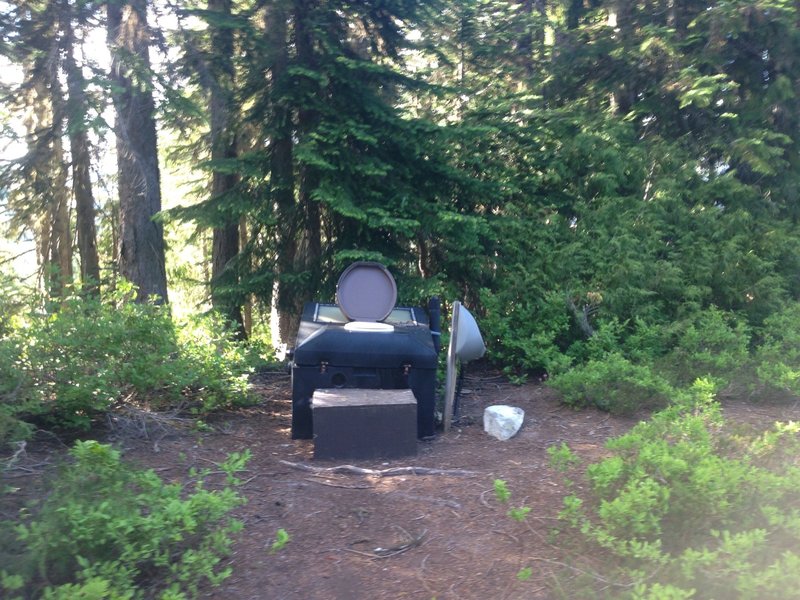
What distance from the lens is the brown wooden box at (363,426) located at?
5.79m

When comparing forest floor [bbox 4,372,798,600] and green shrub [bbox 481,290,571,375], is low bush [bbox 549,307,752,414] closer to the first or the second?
forest floor [bbox 4,372,798,600]

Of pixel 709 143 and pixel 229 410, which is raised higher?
pixel 709 143

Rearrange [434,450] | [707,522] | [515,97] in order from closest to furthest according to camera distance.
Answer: [707,522], [434,450], [515,97]

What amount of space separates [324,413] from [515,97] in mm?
7207

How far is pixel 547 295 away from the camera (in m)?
9.32

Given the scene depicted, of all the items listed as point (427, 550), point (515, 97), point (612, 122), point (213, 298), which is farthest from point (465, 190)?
point (427, 550)

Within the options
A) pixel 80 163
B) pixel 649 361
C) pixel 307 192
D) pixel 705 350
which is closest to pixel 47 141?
pixel 80 163

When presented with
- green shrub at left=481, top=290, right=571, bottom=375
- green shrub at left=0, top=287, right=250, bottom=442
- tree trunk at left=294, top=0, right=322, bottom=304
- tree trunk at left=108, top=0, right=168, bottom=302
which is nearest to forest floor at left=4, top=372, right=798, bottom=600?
green shrub at left=0, top=287, right=250, bottom=442

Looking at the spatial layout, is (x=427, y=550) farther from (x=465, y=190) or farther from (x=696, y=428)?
(x=465, y=190)

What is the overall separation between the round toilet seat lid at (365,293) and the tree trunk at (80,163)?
2.44 m

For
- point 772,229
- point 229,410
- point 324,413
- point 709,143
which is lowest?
point 229,410

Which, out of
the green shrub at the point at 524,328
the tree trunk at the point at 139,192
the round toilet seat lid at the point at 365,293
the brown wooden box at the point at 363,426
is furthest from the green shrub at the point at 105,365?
the tree trunk at the point at 139,192

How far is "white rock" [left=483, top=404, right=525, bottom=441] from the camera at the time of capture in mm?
6645

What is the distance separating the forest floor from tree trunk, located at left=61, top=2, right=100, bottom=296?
7.53 feet
